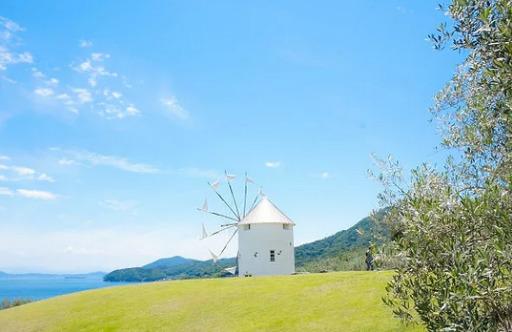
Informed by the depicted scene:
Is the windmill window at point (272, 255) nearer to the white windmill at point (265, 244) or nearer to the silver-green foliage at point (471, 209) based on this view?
the white windmill at point (265, 244)

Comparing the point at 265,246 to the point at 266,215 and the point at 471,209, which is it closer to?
the point at 266,215

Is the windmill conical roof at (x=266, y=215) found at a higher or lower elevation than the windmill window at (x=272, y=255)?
higher

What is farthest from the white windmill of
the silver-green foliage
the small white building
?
the silver-green foliage

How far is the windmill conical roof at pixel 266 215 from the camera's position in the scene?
45719 mm

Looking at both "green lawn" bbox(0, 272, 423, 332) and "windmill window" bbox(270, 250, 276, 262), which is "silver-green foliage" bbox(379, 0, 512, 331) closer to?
"green lawn" bbox(0, 272, 423, 332)

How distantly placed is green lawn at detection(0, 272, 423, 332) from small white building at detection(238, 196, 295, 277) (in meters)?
9.19

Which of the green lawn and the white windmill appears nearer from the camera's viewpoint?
the green lawn

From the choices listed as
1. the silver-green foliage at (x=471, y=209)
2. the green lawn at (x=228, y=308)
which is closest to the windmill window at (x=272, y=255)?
the green lawn at (x=228, y=308)

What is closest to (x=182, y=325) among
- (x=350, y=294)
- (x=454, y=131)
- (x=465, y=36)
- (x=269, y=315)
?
(x=269, y=315)

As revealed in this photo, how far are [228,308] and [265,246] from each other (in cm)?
1828

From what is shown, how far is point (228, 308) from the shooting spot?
2695cm

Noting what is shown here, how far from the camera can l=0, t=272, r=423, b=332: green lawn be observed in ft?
75.0

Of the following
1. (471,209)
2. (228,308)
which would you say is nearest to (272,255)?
(228,308)

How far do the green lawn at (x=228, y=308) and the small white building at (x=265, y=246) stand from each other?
9195 millimetres
